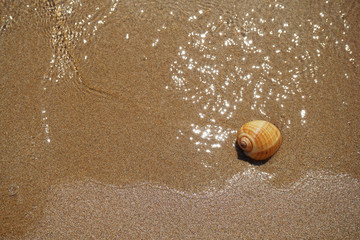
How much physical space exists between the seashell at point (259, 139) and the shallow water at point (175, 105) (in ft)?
0.44

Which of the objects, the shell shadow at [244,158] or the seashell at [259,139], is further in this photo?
the shell shadow at [244,158]

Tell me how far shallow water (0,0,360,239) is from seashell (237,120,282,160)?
134mm

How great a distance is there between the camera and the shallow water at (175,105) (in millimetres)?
2902

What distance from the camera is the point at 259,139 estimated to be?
282cm

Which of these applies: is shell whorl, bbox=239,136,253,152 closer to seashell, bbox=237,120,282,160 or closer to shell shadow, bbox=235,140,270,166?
seashell, bbox=237,120,282,160

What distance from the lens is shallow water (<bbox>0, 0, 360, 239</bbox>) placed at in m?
2.90

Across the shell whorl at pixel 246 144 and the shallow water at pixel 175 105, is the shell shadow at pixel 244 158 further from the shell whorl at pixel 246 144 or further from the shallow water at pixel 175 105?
the shell whorl at pixel 246 144

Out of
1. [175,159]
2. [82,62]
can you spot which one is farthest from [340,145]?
[82,62]

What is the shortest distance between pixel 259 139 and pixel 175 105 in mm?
905

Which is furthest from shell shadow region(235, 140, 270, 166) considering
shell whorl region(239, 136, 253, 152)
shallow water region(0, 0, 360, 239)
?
shell whorl region(239, 136, 253, 152)

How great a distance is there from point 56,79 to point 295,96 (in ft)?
8.19

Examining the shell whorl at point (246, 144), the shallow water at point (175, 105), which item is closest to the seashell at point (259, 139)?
the shell whorl at point (246, 144)

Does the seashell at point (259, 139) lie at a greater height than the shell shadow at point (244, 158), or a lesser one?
greater

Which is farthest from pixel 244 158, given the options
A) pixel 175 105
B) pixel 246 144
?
pixel 175 105
